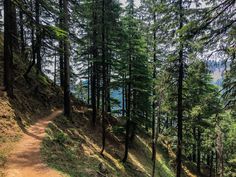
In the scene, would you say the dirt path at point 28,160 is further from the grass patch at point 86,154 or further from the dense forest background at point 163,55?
the dense forest background at point 163,55

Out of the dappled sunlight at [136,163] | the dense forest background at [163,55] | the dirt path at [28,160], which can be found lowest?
the dappled sunlight at [136,163]

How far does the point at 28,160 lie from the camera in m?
10.2

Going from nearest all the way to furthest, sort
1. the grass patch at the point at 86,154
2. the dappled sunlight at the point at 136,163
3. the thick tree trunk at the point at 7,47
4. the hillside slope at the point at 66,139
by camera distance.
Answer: the grass patch at the point at 86,154 < the hillside slope at the point at 66,139 < the thick tree trunk at the point at 7,47 < the dappled sunlight at the point at 136,163

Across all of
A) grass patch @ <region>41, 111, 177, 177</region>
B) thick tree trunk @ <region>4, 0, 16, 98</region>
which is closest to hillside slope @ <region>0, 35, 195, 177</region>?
grass patch @ <region>41, 111, 177, 177</region>

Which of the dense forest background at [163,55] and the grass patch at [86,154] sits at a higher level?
the dense forest background at [163,55]

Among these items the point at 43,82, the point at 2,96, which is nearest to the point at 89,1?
the point at 43,82

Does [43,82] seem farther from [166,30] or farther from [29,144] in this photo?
Result: [166,30]

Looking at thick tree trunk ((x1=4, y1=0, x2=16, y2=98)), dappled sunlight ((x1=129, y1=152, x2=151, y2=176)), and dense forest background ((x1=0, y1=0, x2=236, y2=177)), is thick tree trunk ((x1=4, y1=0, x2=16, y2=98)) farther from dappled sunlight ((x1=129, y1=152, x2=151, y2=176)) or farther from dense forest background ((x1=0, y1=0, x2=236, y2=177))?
dappled sunlight ((x1=129, y1=152, x2=151, y2=176))

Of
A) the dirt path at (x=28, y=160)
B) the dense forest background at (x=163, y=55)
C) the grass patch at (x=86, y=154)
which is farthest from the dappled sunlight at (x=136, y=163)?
the dirt path at (x=28, y=160)

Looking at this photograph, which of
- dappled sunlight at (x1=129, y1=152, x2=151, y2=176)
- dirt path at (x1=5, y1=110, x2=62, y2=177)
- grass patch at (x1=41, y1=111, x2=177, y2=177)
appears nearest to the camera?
dirt path at (x1=5, y1=110, x2=62, y2=177)

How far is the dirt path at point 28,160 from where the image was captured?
29.9 feet

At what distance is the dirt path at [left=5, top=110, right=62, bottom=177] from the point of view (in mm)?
9109

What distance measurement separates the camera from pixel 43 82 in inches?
861

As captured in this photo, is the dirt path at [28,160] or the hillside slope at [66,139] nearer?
the dirt path at [28,160]
